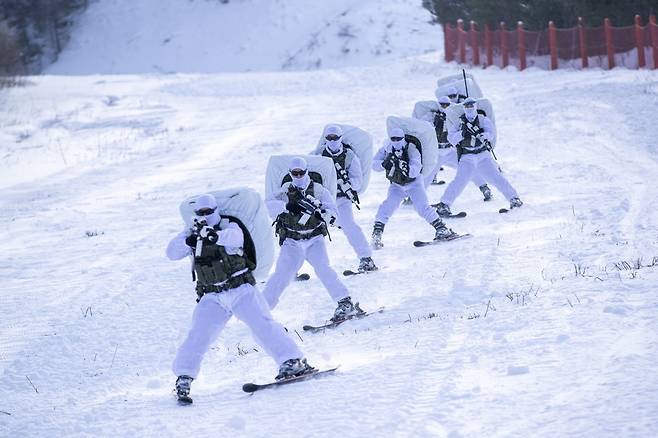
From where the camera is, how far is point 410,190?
41.8ft

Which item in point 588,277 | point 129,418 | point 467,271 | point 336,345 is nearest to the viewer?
point 129,418

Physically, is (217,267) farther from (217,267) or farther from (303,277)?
(303,277)

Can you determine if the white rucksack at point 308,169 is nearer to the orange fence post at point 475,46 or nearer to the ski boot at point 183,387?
the ski boot at point 183,387

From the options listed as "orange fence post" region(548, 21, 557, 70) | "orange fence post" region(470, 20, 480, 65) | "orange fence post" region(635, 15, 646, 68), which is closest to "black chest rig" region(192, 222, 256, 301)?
"orange fence post" region(635, 15, 646, 68)

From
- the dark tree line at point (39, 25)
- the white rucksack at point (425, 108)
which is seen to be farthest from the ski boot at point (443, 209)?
the dark tree line at point (39, 25)

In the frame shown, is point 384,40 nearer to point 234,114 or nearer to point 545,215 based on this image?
point 234,114

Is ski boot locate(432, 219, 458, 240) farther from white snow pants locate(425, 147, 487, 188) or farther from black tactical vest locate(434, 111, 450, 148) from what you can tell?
black tactical vest locate(434, 111, 450, 148)

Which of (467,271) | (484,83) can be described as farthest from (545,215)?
(484,83)

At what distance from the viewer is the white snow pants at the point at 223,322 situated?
741 cm

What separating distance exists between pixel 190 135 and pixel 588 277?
19831mm

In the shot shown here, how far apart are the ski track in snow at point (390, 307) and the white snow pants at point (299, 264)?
1.34ft

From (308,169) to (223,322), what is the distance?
8.59 ft

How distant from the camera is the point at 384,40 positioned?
60.9 meters

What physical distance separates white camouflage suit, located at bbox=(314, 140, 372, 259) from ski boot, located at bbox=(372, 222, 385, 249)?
4.24 ft
